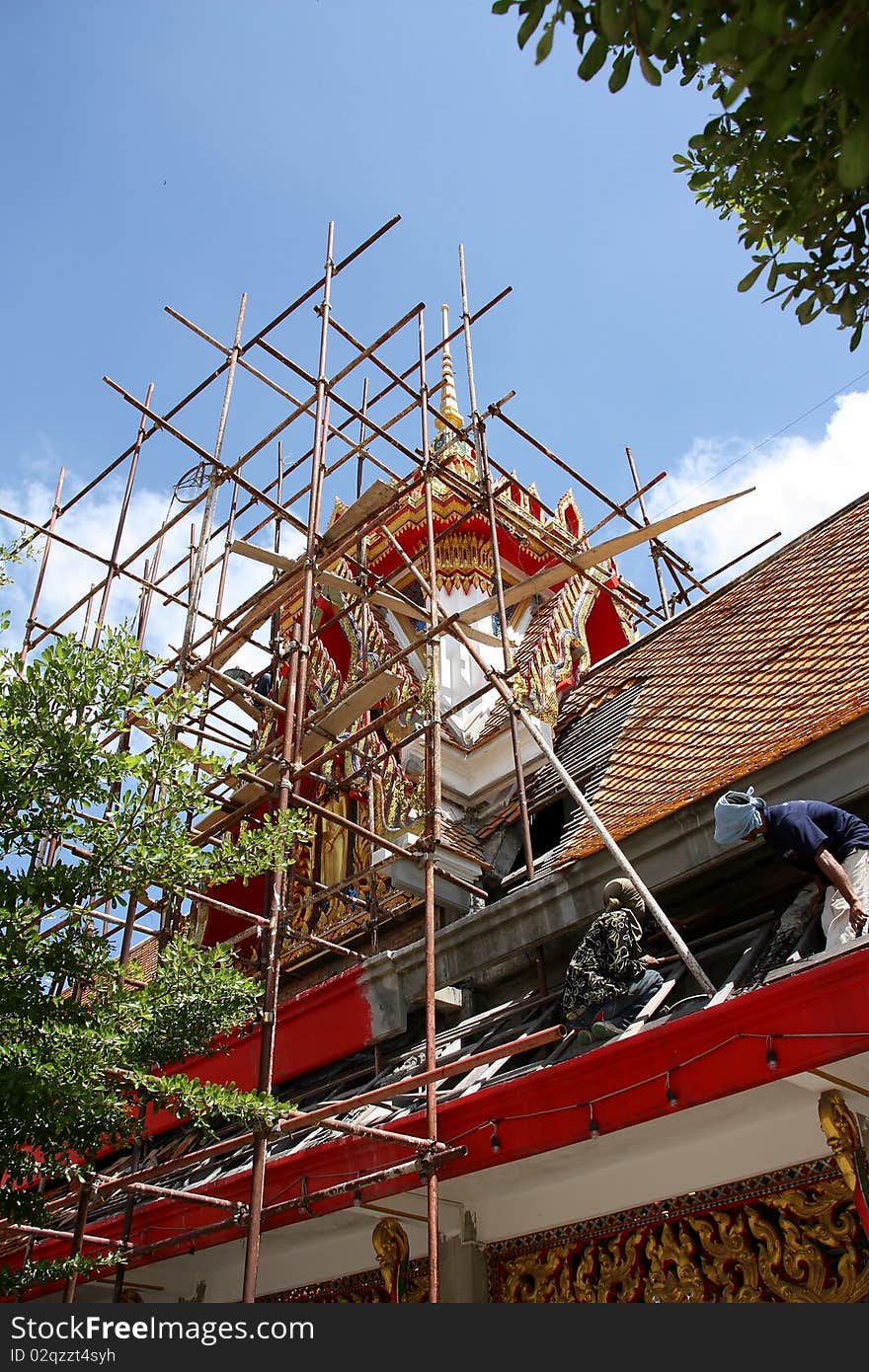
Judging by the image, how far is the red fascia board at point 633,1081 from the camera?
4.55 m

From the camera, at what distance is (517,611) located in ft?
44.5

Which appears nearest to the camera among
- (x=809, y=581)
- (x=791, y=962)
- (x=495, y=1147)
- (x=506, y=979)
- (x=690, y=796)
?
(x=791, y=962)

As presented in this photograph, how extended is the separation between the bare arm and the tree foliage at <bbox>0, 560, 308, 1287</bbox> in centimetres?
267

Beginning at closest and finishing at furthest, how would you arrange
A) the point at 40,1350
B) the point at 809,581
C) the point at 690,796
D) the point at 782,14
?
the point at 782,14, the point at 40,1350, the point at 690,796, the point at 809,581

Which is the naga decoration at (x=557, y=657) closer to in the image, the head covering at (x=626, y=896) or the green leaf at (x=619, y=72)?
the head covering at (x=626, y=896)

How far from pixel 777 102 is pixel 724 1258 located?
188 inches

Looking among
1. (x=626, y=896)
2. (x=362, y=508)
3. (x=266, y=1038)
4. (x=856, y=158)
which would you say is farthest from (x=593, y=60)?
(x=362, y=508)

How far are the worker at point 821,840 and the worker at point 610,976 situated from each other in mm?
723

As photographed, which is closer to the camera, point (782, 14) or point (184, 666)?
point (782, 14)

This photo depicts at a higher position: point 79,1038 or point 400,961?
point 400,961

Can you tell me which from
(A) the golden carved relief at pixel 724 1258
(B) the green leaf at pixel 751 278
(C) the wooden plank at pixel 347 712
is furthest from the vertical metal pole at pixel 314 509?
(B) the green leaf at pixel 751 278

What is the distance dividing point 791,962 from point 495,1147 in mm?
1617

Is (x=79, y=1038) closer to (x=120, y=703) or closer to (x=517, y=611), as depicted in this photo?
(x=120, y=703)

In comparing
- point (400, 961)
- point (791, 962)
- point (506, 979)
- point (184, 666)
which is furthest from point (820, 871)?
point (184, 666)
